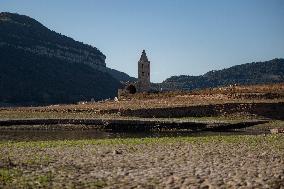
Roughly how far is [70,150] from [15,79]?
153236mm

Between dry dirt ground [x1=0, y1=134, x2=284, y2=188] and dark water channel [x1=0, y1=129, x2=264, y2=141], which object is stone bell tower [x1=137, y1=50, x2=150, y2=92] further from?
dry dirt ground [x1=0, y1=134, x2=284, y2=188]

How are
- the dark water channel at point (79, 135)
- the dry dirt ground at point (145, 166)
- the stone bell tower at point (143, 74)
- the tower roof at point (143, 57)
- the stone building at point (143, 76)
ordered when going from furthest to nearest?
the tower roof at point (143, 57), the stone bell tower at point (143, 74), the stone building at point (143, 76), the dark water channel at point (79, 135), the dry dirt ground at point (145, 166)

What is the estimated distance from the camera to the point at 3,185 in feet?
34.7

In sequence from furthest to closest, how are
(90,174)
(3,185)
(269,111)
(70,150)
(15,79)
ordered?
(15,79), (269,111), (70,150), (90,174), (3,185)

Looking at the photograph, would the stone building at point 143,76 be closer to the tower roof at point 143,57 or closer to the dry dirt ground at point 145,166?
the tower roof at point 143,57

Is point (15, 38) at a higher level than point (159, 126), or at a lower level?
higher

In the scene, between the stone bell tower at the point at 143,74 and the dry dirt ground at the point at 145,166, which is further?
the stone bell tower at the point at 143,74

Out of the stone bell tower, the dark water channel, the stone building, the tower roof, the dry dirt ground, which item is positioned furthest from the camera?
the tower roof

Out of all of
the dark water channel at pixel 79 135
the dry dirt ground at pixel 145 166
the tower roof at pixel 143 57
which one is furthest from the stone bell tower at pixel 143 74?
the dry dirt ground at pixel 145 166

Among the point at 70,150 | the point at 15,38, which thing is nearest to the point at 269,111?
the point at 70,150

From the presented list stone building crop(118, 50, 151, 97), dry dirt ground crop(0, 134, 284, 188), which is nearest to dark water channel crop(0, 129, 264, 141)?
dry dirt ground crop(0, 134, 284, 188)

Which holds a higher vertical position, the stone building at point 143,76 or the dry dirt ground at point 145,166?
the stone building at point 143,76

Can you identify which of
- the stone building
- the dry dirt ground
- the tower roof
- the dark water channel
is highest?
the tower roof

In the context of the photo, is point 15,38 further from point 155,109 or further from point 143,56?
point 155,109
